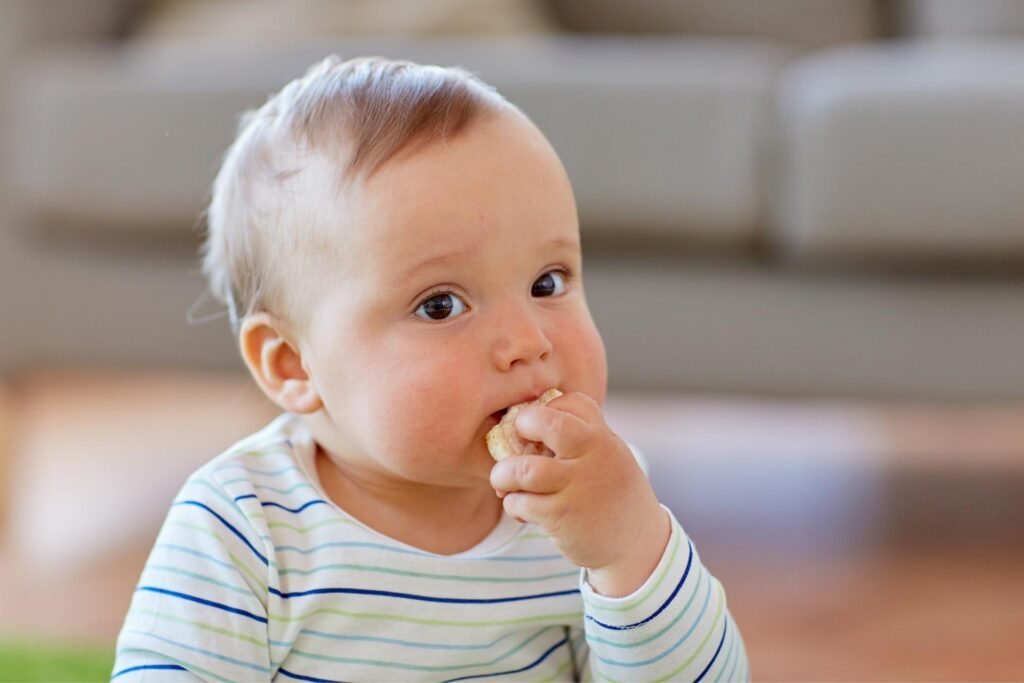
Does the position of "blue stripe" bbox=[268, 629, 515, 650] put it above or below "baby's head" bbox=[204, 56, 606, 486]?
below

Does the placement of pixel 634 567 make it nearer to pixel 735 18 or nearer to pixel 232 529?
pixel 232 529

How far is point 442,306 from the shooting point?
0.68 metres

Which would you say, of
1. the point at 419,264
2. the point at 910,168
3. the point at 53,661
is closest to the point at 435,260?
the point at 419,264

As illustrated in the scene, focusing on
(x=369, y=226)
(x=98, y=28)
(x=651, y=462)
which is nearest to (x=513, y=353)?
(x=369, y=226)

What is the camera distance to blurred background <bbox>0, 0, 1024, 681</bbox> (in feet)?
4.03

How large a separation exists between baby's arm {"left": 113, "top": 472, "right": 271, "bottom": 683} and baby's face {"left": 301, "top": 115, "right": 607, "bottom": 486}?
9cm

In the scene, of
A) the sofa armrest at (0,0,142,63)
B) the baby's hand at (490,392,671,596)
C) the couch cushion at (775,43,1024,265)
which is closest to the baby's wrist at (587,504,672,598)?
Result: the baby's hand at (490,392,671,596)

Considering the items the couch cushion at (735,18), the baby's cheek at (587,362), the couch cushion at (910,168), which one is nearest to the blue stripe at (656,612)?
the baby's cheek at (587,362)

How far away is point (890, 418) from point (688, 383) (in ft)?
3.14

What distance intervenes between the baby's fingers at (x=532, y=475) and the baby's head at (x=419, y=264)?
0.13 feet

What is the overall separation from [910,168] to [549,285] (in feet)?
2.09

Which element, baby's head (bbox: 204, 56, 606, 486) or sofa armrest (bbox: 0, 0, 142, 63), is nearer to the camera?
baby's head (bbox: 204, 56, 606, 486)

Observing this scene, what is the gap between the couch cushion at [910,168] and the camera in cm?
122

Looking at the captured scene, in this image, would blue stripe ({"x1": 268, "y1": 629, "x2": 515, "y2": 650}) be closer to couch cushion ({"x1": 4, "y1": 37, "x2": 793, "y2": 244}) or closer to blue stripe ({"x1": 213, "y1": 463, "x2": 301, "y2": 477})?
blue stripe ({"x1": 213, "y1": 463, "x2": 301, "y2": 477})
